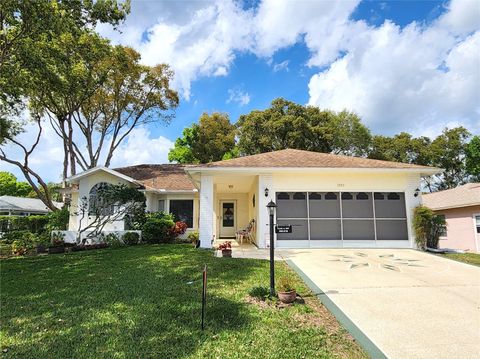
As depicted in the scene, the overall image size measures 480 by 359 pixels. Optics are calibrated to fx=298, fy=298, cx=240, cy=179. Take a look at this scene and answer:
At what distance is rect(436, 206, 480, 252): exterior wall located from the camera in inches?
646

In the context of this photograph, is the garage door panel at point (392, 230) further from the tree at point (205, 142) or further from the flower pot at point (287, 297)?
the tree at point (205, 142)

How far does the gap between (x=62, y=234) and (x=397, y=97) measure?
18.1 meters

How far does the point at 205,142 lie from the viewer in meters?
30.6

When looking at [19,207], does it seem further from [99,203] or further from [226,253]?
[226,253]

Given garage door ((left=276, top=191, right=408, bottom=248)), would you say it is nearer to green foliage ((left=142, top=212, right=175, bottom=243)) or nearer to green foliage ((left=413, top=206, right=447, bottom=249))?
green foliage ((left=413, top=206, right=447, bottom=249))

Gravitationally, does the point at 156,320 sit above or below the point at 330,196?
below

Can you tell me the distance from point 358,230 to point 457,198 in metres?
10.0

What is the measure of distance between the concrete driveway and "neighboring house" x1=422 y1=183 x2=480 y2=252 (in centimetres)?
929

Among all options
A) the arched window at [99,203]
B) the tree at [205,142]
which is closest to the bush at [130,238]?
the arched window at [99,203]

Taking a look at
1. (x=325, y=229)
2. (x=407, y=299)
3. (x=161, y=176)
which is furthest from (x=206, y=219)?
(x=161, y=176)

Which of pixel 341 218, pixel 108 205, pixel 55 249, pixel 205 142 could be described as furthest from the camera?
pixel 205 142

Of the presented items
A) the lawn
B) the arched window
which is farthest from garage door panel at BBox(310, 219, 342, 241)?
the arched window

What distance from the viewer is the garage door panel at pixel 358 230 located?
11945mm

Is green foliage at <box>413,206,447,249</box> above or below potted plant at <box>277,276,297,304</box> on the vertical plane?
above
